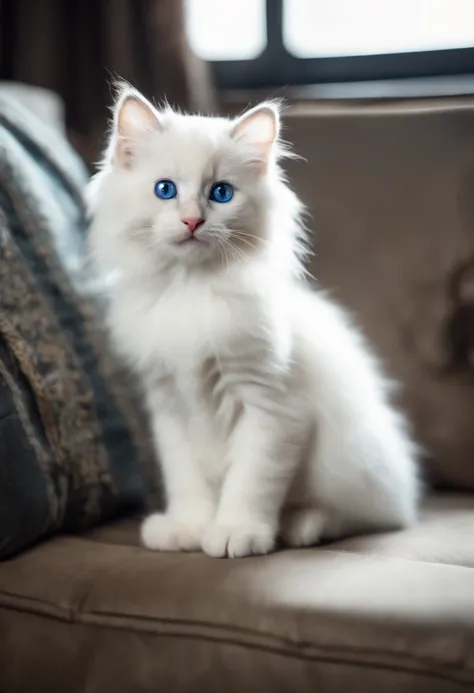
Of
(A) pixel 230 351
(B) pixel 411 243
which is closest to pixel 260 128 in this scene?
(A) pixel 230 351

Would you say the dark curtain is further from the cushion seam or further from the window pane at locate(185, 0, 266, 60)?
the cushion seam

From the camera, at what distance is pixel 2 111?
1.56 meters

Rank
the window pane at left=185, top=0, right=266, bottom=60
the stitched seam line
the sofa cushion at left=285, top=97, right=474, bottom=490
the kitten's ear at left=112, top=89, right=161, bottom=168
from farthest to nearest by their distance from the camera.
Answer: the window pane at left=185, top=0, right=266, bottom=60 < the sofa cushion at left=285, top=97, right=474, bottom=490 < the kitten's ear at left=112, top=89, right=161, bottom=168 < the stitched seam line

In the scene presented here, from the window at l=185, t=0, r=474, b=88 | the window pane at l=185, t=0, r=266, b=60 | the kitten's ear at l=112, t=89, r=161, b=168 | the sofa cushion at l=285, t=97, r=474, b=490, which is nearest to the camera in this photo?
→ the kitten's ear at l=112, t=89, r=161, b=168

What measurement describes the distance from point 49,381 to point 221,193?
40 cm

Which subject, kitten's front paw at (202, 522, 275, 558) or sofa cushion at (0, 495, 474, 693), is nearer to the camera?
sofa cushion at (0, 495, 474, 693)

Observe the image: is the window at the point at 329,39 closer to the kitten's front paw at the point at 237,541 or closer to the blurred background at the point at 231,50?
the blurred background at the point at 231,50

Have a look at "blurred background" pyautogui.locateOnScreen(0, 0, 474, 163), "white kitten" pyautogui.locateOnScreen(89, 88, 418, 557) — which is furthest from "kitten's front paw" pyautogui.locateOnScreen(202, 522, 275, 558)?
"blurred background" pyautogui.locateOnScreen(0, 0, 474, 163)

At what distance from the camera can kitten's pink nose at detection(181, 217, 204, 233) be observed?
123 cm

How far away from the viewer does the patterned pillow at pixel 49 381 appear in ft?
4.06

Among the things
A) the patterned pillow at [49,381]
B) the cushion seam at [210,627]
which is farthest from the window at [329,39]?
the cushion seam at [210,627]

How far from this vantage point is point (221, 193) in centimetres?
130

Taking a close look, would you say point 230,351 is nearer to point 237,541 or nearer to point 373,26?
point 237,541

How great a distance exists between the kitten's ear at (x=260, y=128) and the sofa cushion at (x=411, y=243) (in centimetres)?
40
